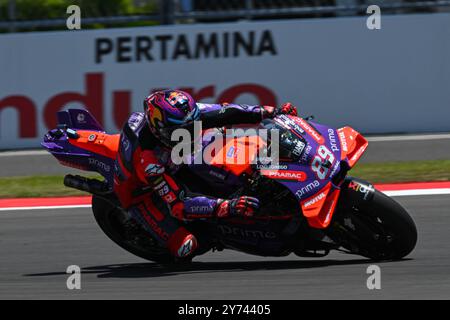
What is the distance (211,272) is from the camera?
6.23 m

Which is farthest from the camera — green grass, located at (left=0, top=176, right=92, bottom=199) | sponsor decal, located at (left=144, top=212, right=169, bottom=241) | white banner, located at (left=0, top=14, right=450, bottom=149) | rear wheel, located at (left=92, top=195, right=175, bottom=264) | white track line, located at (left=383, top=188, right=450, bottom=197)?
white banner, located at (left=0, top=14, right=450, bottom=149)

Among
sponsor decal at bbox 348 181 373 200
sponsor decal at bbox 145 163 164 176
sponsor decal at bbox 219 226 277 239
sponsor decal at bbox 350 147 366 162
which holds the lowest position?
sponsor decal at bbox 219 226 277 239

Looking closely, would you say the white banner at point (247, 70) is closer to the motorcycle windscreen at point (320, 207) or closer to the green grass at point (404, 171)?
the green grass at point (404, 171)

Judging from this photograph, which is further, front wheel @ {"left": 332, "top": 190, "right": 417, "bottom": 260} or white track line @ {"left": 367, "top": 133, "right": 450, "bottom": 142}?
white track line @ {"left": 367, "top": 133, "right": 450, "bottom": 142}

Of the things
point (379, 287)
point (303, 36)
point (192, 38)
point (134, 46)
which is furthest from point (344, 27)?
point (379, 287)

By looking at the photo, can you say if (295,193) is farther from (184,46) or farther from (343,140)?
(184,46)

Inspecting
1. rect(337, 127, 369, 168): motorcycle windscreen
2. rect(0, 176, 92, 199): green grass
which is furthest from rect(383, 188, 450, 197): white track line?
rect(0, 176, 92, 199): green grass

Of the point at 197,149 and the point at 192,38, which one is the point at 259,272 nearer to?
the point at 197,149

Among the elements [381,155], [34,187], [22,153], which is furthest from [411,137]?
[22,153]

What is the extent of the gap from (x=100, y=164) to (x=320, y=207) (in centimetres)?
165

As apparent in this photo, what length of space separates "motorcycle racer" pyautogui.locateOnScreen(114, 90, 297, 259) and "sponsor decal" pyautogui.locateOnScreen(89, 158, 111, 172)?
0.18 meters

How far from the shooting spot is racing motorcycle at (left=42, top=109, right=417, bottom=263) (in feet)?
18.4

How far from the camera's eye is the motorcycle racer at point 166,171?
19.0 feet

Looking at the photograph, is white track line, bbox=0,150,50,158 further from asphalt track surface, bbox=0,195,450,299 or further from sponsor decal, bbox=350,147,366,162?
sponsor decal, bbox=350,147,366,162
